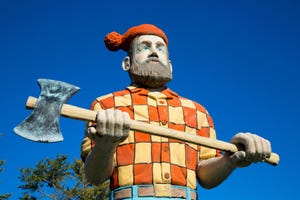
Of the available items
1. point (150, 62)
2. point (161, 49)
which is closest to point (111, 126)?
point (150, 62)

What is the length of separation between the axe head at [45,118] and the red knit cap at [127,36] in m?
1.20

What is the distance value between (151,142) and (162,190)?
359 mm

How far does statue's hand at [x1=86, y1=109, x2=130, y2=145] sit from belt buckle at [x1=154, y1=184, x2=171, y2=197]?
20.9 inches

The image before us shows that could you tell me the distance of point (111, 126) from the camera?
8.53ft

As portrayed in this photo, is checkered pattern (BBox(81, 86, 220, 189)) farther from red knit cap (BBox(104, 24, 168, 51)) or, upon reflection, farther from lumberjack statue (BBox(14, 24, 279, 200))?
red knit cap (BBox(104, 24, 168, 51))

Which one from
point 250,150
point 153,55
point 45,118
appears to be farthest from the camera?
point 153,55

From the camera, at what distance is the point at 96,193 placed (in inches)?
568

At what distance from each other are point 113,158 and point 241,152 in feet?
2.91

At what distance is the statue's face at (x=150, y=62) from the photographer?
11.4 feet

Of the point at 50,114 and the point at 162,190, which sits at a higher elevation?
the point at 50,114

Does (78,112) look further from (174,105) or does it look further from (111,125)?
(174,105)

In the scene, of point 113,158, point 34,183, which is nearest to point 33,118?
point 113,158

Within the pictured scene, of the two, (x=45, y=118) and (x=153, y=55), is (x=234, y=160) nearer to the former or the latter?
(x=153, y=55)

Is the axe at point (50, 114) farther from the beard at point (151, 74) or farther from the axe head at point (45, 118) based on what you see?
the beard at point (151, 74)
